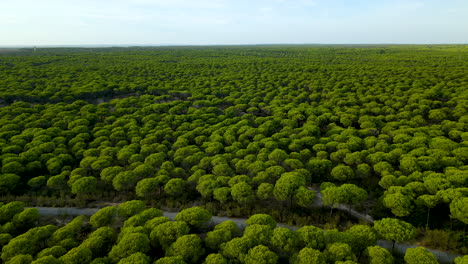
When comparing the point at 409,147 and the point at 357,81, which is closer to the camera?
the point at 409,147

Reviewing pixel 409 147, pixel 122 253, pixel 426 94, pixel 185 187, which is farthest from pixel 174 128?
pixel 426 94

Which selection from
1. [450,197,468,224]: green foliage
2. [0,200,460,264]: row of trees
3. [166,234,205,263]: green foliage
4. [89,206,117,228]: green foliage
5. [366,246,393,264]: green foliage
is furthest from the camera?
[89,206,117,228]: green foliage

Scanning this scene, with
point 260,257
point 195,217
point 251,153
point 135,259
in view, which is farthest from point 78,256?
point 251,153

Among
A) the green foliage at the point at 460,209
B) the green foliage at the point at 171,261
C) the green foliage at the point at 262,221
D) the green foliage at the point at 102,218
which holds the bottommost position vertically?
the green foliage at the point at 102,218

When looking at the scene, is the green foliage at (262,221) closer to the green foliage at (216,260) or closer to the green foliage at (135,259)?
the green foliage at (216,260)

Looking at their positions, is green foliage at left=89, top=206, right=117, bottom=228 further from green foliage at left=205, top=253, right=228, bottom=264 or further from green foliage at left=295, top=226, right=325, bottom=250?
green foliage at left=295, top=226, right=325, bottom=250

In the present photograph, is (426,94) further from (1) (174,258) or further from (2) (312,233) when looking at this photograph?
(1) (174,258)

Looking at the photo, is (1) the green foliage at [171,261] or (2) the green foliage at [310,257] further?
(1) the green foliage at [171,261]

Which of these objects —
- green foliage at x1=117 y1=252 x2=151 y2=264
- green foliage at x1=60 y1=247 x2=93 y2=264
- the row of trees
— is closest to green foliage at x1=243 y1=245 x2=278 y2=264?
the row of trees

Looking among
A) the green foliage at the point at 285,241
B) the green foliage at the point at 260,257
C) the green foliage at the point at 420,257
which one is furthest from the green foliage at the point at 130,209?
the green foliage at the point at 420,257
